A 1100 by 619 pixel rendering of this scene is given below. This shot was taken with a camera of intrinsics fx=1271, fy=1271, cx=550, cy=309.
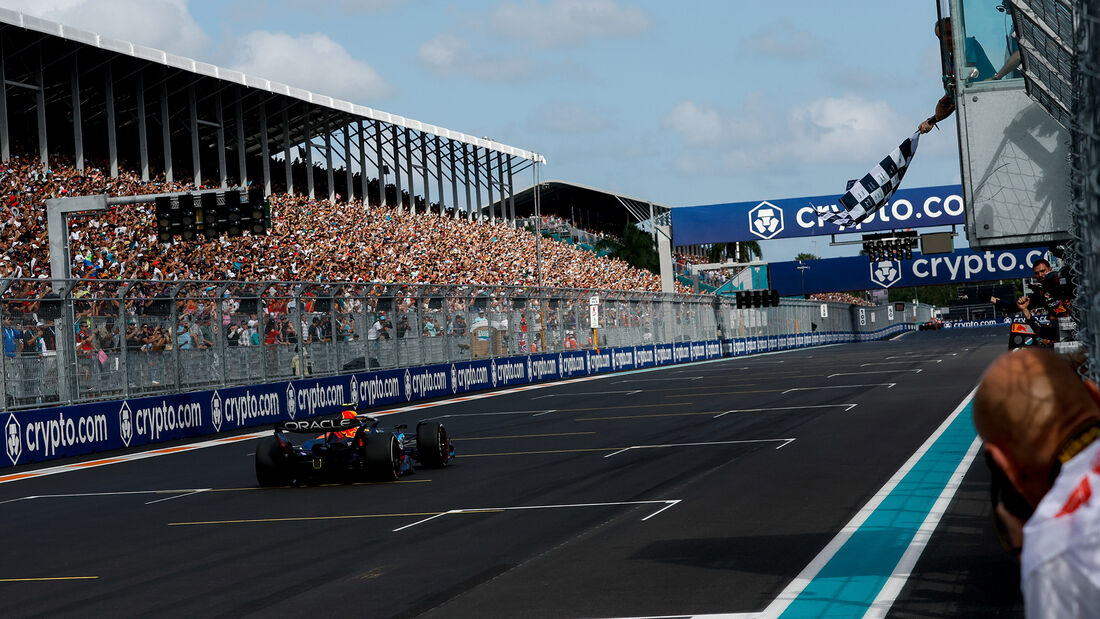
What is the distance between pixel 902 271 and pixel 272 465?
66319 millimetres

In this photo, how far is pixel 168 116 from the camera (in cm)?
4800

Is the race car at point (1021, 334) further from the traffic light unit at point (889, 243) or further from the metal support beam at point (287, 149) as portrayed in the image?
the metal support beam at point (287, 149)

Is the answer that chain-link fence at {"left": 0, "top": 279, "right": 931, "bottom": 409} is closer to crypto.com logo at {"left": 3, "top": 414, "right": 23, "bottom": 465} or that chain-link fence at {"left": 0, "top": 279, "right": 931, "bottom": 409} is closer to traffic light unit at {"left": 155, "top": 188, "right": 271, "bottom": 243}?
crypto.com logo at {"left": 3, "top": 414, "right": 23, "bottom": 465}

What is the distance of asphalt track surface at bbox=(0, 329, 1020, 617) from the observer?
783 cm

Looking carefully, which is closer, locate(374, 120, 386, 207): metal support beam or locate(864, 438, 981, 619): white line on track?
locate(864, 438, 981, 619): white line on track

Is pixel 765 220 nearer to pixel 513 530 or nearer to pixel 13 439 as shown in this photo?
pixel 13 439

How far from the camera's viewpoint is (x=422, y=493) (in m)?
13.4

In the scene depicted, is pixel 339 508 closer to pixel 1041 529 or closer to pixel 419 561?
pixel 419 561

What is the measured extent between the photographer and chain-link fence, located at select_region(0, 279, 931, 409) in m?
19.5

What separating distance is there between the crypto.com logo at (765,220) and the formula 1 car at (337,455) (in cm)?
4040

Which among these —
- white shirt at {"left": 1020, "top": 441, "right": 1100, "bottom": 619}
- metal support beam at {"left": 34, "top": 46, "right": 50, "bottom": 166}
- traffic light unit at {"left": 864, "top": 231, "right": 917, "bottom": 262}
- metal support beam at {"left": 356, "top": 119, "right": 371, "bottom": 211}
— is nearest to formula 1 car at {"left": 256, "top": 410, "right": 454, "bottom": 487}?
white shirt at {"left": 1020, "top": 441, "right": 1100, "bottom": 619}

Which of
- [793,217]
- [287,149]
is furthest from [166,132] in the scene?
[793,217]

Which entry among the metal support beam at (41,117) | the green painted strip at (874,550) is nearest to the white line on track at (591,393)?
the green painted strip at (874,550)

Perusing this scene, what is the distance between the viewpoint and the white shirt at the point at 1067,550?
1736mm
